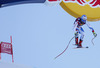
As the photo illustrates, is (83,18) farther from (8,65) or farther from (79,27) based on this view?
(8,65)

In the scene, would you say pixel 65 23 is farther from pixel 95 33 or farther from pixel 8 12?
pixel 8 12

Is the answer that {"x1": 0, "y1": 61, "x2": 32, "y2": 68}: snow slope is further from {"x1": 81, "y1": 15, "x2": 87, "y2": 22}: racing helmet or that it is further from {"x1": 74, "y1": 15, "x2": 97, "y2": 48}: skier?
{"x1": 81, "y1": 15, "x2": 87, "y2": 22}: racing helmet

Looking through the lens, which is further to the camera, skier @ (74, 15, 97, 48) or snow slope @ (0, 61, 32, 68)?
snow slope @ (0, 61, 32, 68)

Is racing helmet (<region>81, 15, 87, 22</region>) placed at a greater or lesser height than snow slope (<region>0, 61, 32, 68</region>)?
greater

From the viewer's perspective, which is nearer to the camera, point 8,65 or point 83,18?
point 83,18

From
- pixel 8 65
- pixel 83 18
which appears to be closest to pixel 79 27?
pixel 83 18

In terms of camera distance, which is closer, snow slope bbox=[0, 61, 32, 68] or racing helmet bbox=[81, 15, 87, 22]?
racing helmet bbox=[81, 15, 87, 22]

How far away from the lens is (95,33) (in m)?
Answer: 1.72

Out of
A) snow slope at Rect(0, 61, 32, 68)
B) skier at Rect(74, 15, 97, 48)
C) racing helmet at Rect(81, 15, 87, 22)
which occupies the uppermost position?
racing helmet at Rect(81, 15, 87, 22)

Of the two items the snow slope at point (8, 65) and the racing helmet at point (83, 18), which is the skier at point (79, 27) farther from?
the snow slope at point (8, 65)

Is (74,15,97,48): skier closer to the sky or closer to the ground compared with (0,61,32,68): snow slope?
closer to the sky

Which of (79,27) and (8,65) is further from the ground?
(79,27)

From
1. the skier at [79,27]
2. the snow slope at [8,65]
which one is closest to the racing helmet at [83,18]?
the skier at [79,27]

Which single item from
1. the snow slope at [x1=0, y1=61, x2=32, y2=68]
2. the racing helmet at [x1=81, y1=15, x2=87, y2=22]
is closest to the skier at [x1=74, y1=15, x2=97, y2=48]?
the racing helmet at [x1=81, y1=15, x2=87, y2=22]
